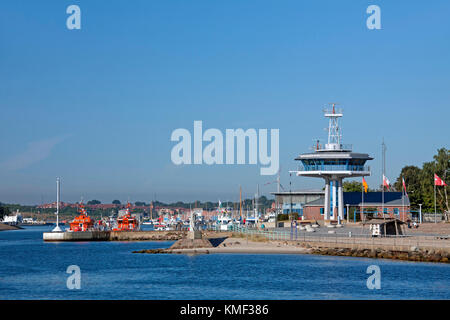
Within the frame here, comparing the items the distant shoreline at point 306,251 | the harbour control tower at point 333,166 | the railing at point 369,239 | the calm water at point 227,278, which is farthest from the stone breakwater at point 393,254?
the harbour control tower at point 333,166

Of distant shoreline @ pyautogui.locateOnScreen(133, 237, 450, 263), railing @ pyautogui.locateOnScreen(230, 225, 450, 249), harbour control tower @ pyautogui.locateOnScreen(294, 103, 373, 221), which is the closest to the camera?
distant shoreline @ pyautogui.locateOnScreen(133, 237, 450, 263)

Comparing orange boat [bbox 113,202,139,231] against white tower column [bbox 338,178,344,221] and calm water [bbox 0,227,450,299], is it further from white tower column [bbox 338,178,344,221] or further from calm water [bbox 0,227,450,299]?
calm water [bbox 0,227,450,299]

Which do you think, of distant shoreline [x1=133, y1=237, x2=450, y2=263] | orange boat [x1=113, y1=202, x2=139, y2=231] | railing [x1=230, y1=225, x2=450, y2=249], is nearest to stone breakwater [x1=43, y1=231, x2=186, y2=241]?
orange boat [x1=113, y1=202, x2=139, y2=231]

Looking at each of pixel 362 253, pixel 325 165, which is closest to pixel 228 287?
pixel 362 253

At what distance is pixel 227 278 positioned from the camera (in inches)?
2463

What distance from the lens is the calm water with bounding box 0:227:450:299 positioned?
5256 cm

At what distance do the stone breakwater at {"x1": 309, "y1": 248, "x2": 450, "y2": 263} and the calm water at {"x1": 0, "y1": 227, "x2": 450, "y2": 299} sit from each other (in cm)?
200

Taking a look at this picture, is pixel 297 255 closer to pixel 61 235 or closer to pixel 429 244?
pixel 429 244

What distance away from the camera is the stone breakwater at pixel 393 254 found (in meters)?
70.6

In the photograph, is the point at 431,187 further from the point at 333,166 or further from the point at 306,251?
the point at 306,251

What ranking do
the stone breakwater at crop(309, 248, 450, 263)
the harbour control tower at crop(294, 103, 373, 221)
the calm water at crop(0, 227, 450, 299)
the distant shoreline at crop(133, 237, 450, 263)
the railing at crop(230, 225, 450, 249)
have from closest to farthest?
the calm water at crop(0, 227, 450, 299) < the stone breakwater at crop(309, 248, 450, 263) < the distant shoreline at crop(133, 237, 450, 263) < the railing at crop(230, 225, 450, 249) < the harbour control tower at crop(294, 103, 373, 221)

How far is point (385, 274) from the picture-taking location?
204ft
